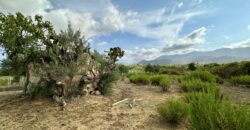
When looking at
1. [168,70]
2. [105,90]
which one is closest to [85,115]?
[105,90]

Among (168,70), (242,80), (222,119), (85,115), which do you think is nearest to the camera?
(222,119)

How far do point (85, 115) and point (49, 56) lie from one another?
2.95 metres

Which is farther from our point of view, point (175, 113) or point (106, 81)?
point (106, 81)

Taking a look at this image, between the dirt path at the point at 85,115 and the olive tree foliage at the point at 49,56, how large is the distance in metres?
0.83

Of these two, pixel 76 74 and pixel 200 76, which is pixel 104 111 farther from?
pixel 200 76

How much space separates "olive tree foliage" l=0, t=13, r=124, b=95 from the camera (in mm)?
7508

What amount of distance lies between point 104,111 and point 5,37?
4528mm

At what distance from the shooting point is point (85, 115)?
6.21m

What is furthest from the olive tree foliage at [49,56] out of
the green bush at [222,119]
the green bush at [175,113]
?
the green bush at [222,119]

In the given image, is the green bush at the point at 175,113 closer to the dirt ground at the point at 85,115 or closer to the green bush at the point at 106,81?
the dirt ground at the point at 85,115

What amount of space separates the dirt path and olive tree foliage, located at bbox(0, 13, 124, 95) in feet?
2.72

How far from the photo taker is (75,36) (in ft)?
26.4

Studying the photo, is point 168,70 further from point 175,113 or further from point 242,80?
point 175,113

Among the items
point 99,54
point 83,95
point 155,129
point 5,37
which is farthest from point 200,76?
point 5,37
